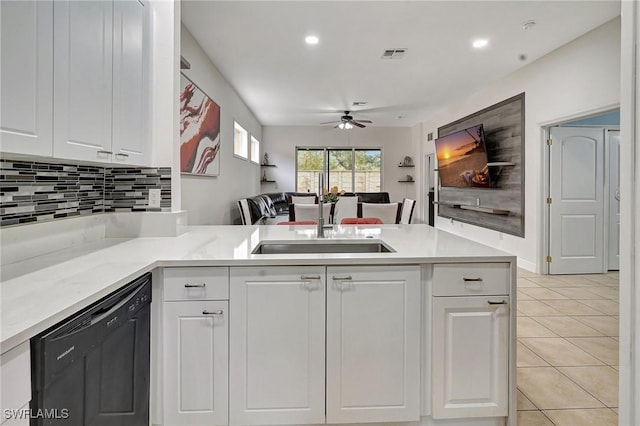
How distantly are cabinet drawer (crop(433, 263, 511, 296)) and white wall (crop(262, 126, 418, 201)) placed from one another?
7551 millimetres

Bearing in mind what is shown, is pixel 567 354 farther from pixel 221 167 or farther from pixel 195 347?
pixel 221 167

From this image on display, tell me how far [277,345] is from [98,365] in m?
0.68

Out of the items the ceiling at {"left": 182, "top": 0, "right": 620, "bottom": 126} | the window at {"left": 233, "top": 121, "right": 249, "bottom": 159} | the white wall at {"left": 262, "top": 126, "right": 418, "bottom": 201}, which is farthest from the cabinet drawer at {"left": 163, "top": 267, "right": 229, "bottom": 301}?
the white wall at {"left": 262, "top": 126, "right": 418, "bottom": 201}

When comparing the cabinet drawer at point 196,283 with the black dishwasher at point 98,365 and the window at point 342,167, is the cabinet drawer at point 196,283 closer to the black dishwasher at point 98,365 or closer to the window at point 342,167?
the black dishwasher at point 98,365

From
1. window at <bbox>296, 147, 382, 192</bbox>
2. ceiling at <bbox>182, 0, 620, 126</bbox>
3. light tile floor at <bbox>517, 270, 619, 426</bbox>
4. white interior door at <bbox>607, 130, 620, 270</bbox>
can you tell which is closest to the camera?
light tile floor at <bbox>517, 270, 619, 426</bbox>

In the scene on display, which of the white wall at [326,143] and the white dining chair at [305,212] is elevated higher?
the white wall at [326,143]

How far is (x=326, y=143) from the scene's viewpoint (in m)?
9.02

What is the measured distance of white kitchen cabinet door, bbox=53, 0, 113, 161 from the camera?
1262mm

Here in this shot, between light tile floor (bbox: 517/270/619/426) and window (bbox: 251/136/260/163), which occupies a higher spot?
window (bbox: 251/136/260/163)

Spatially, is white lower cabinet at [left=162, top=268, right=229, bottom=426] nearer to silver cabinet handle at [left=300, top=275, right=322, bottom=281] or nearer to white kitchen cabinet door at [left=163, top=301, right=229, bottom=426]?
white kitchen cabinet door at [left=163, top=301, right=229, bottom=426]

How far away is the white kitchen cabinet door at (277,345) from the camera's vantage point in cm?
154

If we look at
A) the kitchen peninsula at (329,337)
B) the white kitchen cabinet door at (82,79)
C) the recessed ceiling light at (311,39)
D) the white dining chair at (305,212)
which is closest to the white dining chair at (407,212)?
the white dining chair at (305,212)

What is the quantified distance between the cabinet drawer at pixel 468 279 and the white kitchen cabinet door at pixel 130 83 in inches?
62.0

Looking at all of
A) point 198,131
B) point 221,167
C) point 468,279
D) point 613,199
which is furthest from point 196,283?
point 613,199
